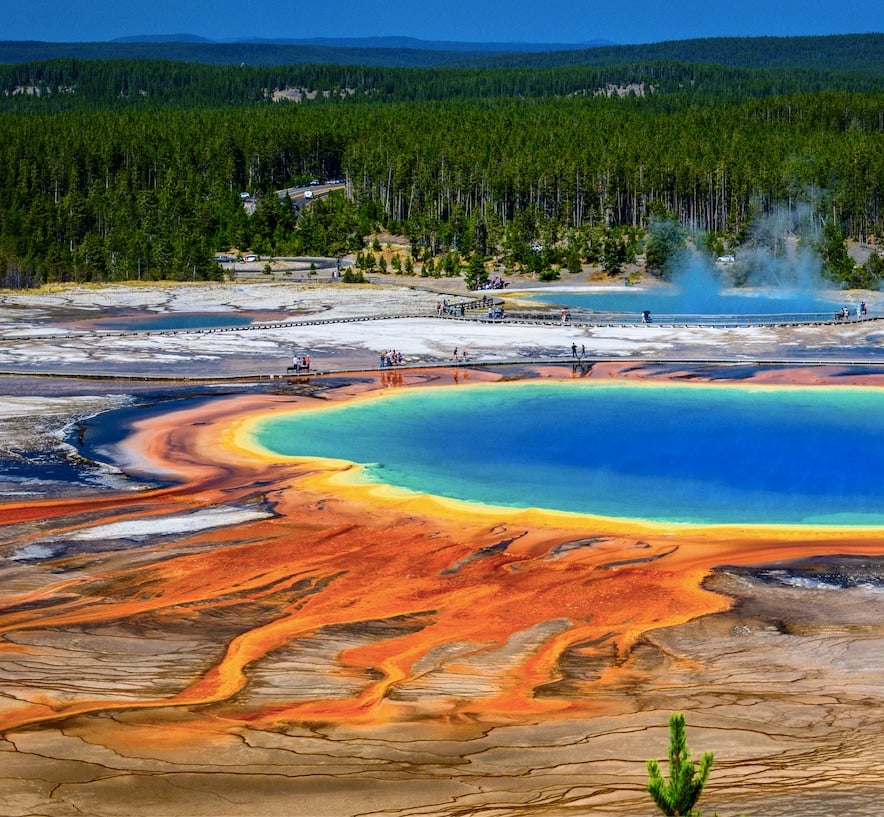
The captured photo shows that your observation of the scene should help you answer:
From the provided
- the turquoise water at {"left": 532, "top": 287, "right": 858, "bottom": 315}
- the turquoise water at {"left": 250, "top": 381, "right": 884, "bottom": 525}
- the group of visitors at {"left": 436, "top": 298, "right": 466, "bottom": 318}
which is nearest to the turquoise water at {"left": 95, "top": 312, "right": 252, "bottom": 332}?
the group of visitors at {"left": 436, "top": 298, "right": 466, "bottom": 318}

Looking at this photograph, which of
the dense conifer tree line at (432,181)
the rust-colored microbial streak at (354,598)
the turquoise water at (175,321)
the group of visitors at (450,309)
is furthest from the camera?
the dense conifer tree line at (432,181)

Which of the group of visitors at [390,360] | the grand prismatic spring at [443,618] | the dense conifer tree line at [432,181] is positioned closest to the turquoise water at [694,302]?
the dense conifer tree line at [432,181]

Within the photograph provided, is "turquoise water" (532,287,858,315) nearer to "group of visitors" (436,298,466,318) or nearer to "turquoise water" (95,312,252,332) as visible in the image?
"group of visitors" (436,298,466,318)

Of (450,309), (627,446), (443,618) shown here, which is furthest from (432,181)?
(443,618)

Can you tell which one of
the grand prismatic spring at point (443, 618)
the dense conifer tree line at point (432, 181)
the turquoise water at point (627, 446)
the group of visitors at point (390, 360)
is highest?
the dense conifer tree line at point (432, 181)

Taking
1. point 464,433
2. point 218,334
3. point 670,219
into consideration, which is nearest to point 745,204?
point 670,219

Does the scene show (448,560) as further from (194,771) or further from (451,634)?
(194,771)

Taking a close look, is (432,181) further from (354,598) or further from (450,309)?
(354,598)

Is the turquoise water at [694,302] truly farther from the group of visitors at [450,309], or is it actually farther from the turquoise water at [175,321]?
the turquoise water at [175,321]
